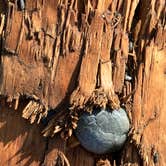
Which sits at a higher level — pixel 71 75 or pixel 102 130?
pixel 71 75

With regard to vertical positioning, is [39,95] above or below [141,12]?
below

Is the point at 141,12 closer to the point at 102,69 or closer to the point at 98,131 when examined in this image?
the point at 102,69

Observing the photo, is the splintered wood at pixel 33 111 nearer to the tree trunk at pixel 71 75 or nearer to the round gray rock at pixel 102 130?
the tree trunk at pixel 71 75

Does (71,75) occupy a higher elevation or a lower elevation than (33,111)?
higher

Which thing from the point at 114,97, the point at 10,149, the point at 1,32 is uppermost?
the point at 1,32

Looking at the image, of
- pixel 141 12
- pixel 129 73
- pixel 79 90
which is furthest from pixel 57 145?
pixel 141 12

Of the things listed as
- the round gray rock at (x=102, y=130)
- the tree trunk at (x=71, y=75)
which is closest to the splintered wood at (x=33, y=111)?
the tree trunk at (x=71, y=75)
